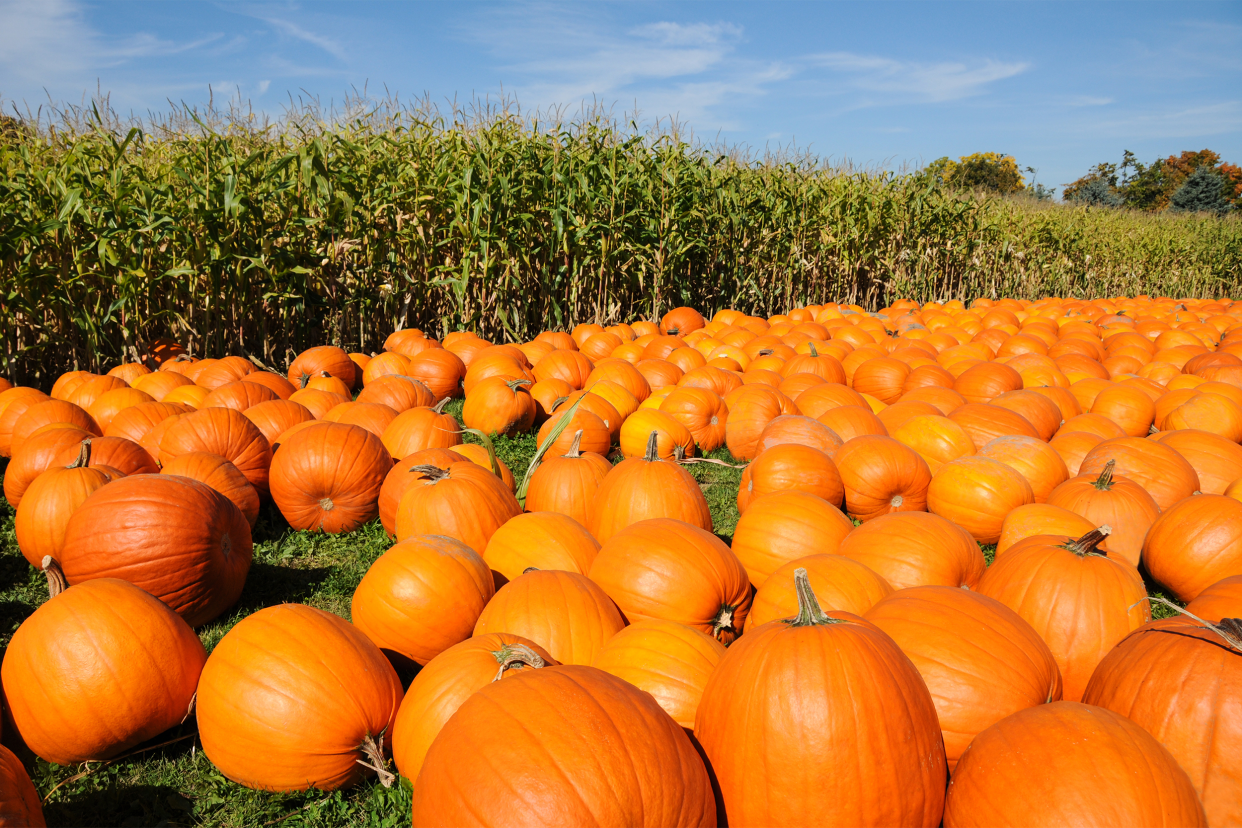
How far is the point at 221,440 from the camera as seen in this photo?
4746 millimetres

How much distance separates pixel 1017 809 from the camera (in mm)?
1721

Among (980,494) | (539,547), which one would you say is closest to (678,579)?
(539,547)

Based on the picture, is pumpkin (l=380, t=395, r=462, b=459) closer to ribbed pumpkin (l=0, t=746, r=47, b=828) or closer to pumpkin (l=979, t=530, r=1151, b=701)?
ribbed pumpkin (l=0, t=746, r=47, b=828)

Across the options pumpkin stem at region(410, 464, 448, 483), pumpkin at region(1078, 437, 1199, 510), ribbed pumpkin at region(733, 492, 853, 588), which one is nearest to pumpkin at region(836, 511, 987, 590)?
ribbed pumpkin at region(733, 492, 853, 588)

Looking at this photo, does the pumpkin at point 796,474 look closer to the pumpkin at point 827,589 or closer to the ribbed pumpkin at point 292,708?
the pumpkin at point 827,589

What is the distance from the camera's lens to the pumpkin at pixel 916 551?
316 centimetres

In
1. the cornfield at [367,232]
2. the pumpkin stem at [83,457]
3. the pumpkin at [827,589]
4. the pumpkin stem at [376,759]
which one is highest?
the cornfield at [367,232]

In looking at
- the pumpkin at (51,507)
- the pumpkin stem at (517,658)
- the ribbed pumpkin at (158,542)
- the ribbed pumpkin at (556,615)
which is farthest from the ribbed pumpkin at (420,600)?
the pumpkin at (51,507)

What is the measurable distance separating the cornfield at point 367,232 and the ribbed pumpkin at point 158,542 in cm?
519

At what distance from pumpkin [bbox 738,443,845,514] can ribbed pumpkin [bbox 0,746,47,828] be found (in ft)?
11.7

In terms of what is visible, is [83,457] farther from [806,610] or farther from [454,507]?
[806,610]

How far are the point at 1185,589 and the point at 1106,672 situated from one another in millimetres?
1882

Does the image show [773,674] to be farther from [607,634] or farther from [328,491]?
[328,491]

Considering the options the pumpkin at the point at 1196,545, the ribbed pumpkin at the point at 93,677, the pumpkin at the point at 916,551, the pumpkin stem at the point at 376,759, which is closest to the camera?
the pumpkin stem at the point at 376,759
